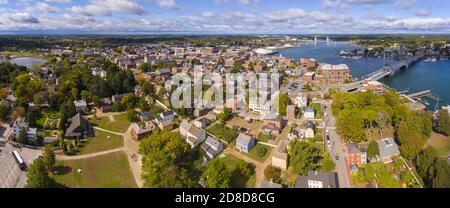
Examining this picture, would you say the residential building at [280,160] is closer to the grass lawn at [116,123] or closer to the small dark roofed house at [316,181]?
the small dark roofed house at [316,181]

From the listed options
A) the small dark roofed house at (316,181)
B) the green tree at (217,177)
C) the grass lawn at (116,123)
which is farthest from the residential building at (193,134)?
the small dark roofed house at (316,181)

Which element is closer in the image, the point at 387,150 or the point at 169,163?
the point at 169,163

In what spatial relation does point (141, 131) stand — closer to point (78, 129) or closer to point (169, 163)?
point (78, 129)

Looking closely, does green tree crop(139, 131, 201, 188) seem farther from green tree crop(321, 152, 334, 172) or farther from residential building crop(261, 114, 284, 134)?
green tree crop(321, 152, 334, 172)

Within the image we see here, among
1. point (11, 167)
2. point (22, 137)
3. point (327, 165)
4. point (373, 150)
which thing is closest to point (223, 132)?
point (327, 165)

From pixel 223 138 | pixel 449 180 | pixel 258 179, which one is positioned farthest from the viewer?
pixel 223 138
